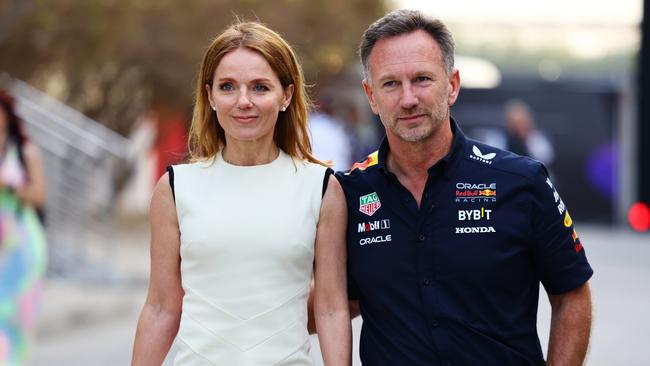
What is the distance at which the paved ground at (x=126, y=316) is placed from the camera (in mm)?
10422

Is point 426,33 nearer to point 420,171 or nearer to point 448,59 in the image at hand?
point 448,59

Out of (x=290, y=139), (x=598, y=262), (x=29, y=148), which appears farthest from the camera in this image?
(x=598, y=262)

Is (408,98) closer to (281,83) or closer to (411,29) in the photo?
(411,29)

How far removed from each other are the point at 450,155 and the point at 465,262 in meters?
0.35

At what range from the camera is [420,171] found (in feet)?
12.7

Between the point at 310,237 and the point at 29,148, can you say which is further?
the point at 29,148

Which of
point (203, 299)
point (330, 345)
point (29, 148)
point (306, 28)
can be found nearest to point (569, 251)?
point (330, 345)

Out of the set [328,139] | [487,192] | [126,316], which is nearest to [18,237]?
[328,139]

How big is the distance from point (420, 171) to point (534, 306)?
0.56m

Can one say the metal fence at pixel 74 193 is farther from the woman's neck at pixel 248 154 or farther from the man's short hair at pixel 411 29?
the man's short hair at pixel 411 29

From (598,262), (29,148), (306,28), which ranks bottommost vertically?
(598,262)

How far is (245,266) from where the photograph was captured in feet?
12.4

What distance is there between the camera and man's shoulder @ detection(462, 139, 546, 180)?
3.82m

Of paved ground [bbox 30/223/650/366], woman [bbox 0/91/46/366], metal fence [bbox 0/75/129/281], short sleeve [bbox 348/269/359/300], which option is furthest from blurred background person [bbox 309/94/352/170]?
short sleeve [bbox 348/269/359/300]
